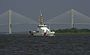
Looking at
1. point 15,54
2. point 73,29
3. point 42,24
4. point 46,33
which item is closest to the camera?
point 15,54

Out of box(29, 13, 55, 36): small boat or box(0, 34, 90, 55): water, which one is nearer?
box(0, 34, 90, 55): water

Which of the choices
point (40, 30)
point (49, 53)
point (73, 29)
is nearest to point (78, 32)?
point (73, 29)

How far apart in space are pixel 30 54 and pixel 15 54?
1.37 m

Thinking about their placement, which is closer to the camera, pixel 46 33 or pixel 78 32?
pixel 46 33

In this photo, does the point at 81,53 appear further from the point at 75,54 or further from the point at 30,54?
the point at 30,54

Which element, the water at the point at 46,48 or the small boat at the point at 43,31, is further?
the small boat at the point at 43,31

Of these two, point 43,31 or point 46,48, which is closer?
point 46,48

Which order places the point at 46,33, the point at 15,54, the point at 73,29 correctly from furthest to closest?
the point at 73,29, the point at 46,33, the point at 15,54

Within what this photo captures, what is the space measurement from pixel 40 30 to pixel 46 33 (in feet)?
11.2

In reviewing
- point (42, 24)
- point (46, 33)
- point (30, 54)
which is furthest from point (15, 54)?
point (42, 24)

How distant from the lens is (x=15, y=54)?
43.7 metres

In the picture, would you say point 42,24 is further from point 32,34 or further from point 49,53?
point 49,53

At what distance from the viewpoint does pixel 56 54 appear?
44.1 meters

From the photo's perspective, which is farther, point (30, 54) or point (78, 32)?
point (78, 32)
